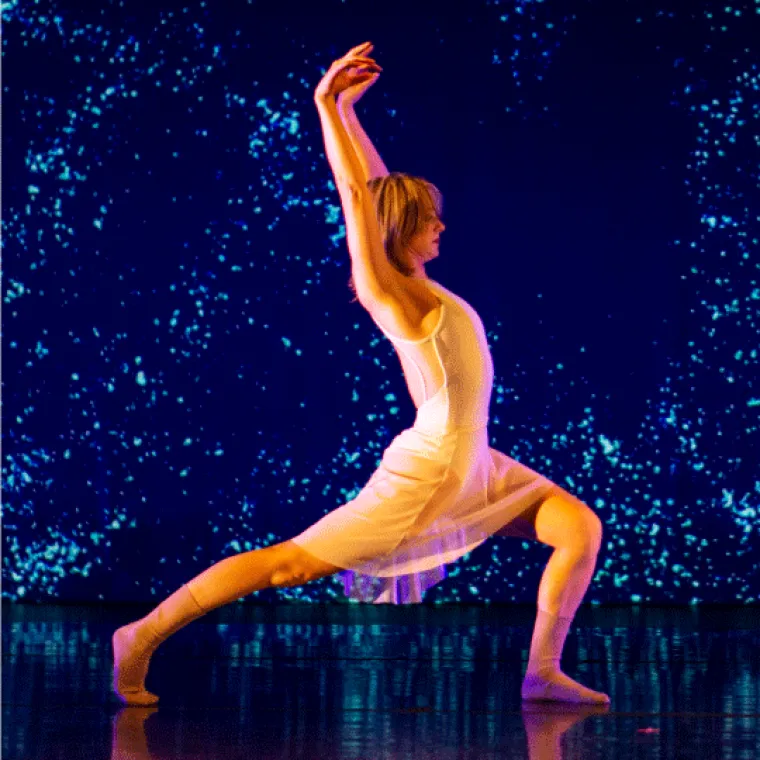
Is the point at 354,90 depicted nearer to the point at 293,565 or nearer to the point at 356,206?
the point at 356,206

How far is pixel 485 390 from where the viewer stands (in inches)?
103

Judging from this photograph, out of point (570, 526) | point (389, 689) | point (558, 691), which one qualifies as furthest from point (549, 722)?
point (389, 689)

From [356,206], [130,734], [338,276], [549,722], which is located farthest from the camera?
[338,276]

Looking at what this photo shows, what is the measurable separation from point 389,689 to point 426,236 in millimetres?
954

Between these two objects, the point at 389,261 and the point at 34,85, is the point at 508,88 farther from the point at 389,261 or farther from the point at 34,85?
the point at 389,261

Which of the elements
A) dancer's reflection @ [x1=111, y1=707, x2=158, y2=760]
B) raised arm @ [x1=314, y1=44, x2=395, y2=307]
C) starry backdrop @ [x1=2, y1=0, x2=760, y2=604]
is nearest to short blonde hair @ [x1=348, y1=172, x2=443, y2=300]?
raised arm @ [x1=314, y1=44, x2=395, y2=307]

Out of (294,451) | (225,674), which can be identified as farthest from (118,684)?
(294,451)

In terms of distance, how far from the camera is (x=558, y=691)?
2.55 m

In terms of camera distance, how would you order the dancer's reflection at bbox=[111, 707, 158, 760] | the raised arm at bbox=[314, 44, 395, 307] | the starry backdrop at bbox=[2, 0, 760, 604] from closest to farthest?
the dancer's reflection at bbox=[111, 707, 158, 760] → the raised arm at bbox=[314, 44, 395, 307] → the starry backdrop at bbox=[2, 0, 760, 604]

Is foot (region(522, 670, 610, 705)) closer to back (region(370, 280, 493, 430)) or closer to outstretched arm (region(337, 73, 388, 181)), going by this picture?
back (region(370, 280, 493, 430))

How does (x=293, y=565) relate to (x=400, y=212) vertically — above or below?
below

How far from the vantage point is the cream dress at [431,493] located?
2525 millimetres

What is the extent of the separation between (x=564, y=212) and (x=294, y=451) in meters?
1.24

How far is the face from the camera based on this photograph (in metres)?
2.65
